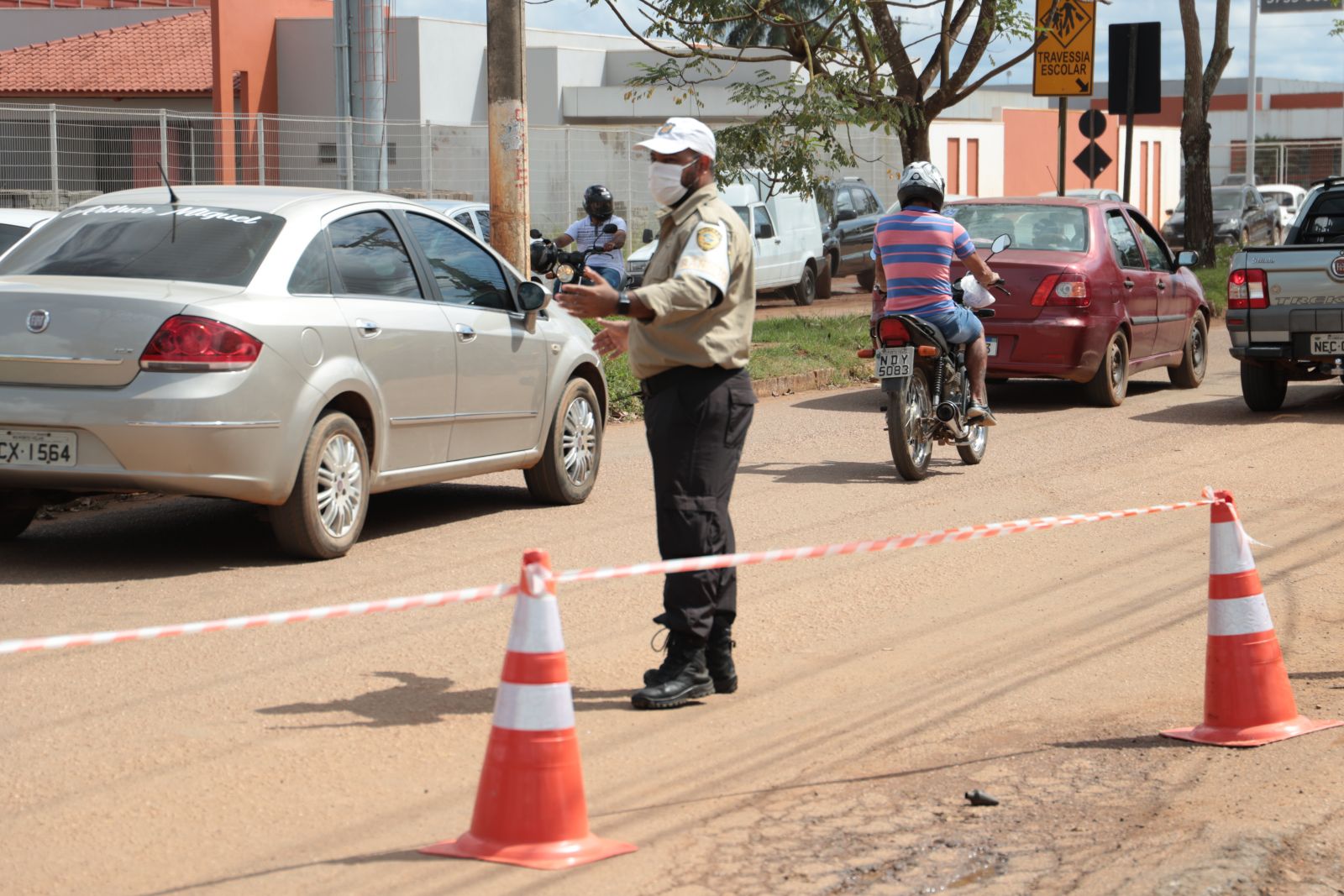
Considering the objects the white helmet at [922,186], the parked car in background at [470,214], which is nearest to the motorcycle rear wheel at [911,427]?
the white helmet at [922,186]

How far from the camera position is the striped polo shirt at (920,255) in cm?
1080

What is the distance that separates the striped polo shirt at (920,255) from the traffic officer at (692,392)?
5.03 metres

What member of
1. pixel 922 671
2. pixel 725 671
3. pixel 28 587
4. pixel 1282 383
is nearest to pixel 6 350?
pixel 28 587

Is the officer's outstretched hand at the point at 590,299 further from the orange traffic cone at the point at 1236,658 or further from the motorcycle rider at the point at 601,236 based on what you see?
the motorcycle rider at the point at 601,236

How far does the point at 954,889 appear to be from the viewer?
14.2ft

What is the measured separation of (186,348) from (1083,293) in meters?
8.23

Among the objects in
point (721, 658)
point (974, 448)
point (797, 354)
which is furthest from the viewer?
point (797, 354)

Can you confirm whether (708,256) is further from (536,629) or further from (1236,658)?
(1236,658)

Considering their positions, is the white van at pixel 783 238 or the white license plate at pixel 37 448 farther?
the white van at pixel 783 238

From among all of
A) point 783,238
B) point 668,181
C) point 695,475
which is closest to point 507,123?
point 668,181

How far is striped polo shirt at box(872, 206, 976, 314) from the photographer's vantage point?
1080 centimetres

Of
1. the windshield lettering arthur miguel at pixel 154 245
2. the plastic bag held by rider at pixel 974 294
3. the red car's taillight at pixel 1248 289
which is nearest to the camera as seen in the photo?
the windshield lettering arthur miguel at pixel 154 245

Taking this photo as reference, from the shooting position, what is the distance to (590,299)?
5.38 metres

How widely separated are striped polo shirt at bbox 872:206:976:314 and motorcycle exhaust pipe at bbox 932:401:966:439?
22.9 inches
